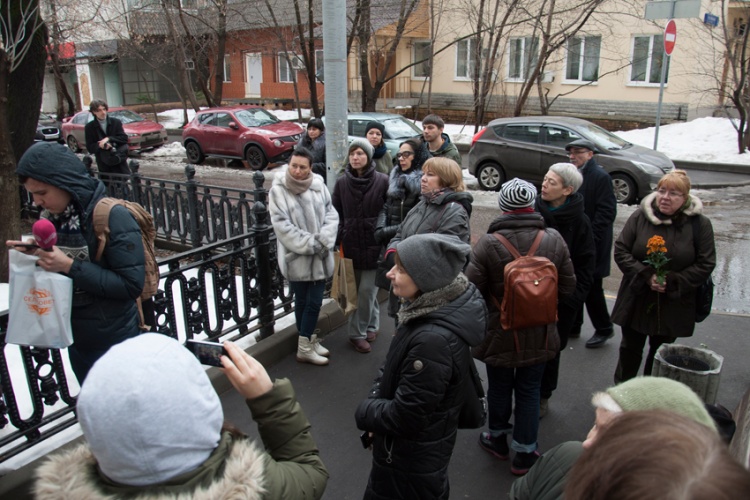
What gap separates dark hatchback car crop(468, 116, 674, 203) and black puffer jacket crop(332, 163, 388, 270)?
8.11 m

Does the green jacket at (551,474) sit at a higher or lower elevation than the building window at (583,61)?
lower

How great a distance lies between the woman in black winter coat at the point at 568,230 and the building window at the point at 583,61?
20.0 metres

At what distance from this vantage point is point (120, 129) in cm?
880

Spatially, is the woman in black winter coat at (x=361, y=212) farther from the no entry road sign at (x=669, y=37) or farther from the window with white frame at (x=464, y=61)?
the window with white frame at (x=464, y=61)

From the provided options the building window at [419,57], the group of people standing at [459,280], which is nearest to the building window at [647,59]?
the building window at [419,57]

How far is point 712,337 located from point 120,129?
8.76 meters

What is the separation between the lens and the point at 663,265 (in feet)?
11.9

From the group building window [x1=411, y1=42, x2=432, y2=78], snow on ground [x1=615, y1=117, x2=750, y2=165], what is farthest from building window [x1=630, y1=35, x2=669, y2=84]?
building window [x1=411, y1=42, x2=432, y2=78]

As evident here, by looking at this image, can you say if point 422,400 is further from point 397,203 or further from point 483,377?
point 397,203

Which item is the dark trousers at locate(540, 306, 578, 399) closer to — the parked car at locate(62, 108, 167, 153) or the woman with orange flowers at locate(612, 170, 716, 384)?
the woman with orange flowers at locate(612, 170, 716, 384)

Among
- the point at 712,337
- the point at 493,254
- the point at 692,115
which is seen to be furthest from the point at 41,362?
the point at 692,115

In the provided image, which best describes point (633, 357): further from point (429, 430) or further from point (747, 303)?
point (747, 303)

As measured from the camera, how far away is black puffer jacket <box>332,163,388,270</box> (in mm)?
4676

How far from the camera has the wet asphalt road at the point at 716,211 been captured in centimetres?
688
